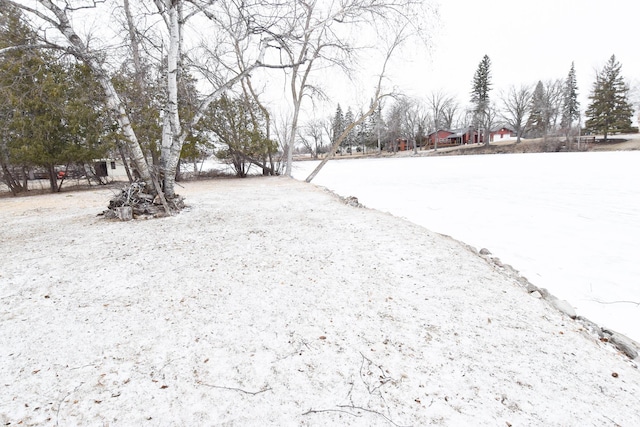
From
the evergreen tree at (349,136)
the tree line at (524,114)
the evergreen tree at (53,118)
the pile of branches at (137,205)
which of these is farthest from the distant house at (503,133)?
the pile of branches at (137,205)

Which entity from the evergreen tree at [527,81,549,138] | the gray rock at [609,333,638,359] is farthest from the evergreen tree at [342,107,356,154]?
the gray rock at [609,333,638,359]

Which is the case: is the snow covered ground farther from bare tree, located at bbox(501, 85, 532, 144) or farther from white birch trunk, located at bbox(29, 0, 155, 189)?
bare tree, located at bbox(501, 85, 532, 144)

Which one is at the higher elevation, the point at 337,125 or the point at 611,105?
the point at 337,125

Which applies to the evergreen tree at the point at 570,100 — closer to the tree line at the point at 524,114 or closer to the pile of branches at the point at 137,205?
the tree line at the point at 524,114

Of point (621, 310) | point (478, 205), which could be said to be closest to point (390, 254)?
point (621, 310)

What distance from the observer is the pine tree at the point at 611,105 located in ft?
104

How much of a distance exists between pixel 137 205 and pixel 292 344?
5.05 m

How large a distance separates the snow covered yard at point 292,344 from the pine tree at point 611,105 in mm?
42729

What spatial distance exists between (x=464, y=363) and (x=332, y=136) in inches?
2190

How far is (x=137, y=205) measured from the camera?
18.4 ft

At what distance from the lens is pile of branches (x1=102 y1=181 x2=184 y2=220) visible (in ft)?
17.7

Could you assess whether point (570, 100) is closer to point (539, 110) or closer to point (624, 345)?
point (539, 110)

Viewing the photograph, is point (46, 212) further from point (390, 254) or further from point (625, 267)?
point (625, 267)

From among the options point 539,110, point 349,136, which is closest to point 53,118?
point 349,136
